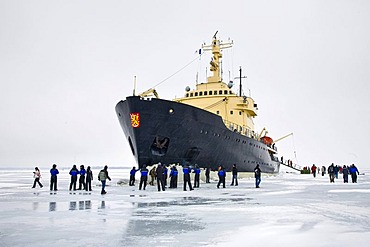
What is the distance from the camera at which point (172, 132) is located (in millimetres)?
21453

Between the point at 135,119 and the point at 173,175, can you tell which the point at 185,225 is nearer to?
the point at 173,175

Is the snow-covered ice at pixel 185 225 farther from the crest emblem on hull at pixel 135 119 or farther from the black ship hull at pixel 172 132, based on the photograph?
the black ship hull at pixel 172 132

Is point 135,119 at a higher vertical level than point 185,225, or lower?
higher

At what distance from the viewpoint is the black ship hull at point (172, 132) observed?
20906mm

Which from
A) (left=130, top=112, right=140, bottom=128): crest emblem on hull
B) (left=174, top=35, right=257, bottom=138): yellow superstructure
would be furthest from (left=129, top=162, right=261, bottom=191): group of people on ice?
(left=174, top=35, right=257, bottom=138): yellow superstructure

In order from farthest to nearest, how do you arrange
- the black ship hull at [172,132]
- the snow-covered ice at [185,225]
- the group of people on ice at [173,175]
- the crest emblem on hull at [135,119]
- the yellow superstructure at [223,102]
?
the yellow superstructure at [223,102] → the black ship hull at [172,132] → the crest emblem on hull at [135,119] → the group of people on ice at [173,175] → the snow-covered ice at [185,225]

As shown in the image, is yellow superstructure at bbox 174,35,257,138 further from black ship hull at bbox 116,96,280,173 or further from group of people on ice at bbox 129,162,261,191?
group of people on ice at bbox 129,162,261,191

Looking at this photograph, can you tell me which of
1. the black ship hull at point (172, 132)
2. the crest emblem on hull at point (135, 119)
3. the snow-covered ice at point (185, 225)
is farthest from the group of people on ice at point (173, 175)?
the snow-covered ice at point (185, 225)

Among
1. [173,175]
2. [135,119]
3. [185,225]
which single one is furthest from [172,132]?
[185,225]

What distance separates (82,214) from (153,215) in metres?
1.80

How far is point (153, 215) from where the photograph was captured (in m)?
8.95

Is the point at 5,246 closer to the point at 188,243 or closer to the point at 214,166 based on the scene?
the point at 188,243

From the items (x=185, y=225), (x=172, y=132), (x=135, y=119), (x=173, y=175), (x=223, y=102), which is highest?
(x=223, y=102)

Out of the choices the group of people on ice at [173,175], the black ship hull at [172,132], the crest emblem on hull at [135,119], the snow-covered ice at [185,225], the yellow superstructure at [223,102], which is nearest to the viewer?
the snow-covered ice at [185,225]
